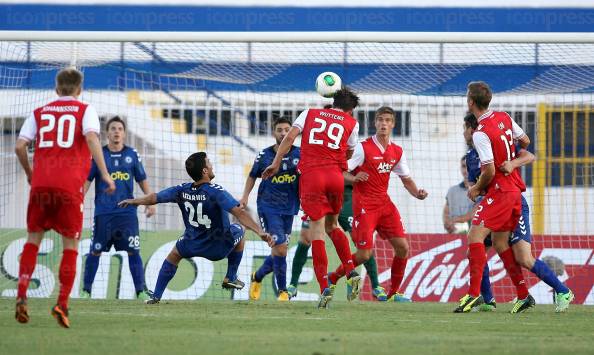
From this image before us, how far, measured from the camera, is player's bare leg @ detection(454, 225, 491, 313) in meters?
10.3

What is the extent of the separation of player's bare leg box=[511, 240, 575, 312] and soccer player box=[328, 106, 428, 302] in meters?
1.78

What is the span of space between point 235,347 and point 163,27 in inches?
970

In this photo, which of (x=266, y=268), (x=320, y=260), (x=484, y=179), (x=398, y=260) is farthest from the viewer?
(x=266, y=268)

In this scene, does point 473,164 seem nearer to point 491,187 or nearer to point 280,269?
point 491,187

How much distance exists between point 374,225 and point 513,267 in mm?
1978

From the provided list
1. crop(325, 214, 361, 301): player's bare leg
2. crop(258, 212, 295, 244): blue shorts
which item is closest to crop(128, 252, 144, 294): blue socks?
crop(258, 212, 295, 244): blue shorts

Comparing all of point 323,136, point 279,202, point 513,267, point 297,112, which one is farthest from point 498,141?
point 297,112

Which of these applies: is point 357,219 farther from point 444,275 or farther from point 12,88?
point 12,88

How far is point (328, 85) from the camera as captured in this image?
11453mm

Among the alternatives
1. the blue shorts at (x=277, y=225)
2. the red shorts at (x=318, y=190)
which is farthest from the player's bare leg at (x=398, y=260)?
the red shorts at (x=318, y=190)

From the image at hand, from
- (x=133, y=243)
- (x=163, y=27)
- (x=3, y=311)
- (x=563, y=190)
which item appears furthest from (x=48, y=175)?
(x=163, y=27)

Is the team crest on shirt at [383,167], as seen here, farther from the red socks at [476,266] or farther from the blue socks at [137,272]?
the blue socks at [137,272]

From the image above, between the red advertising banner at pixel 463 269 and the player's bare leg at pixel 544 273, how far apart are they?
4.22 metres

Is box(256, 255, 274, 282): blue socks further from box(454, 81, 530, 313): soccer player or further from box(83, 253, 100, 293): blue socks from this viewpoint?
box(454, 81, 530, 313): soccer player
